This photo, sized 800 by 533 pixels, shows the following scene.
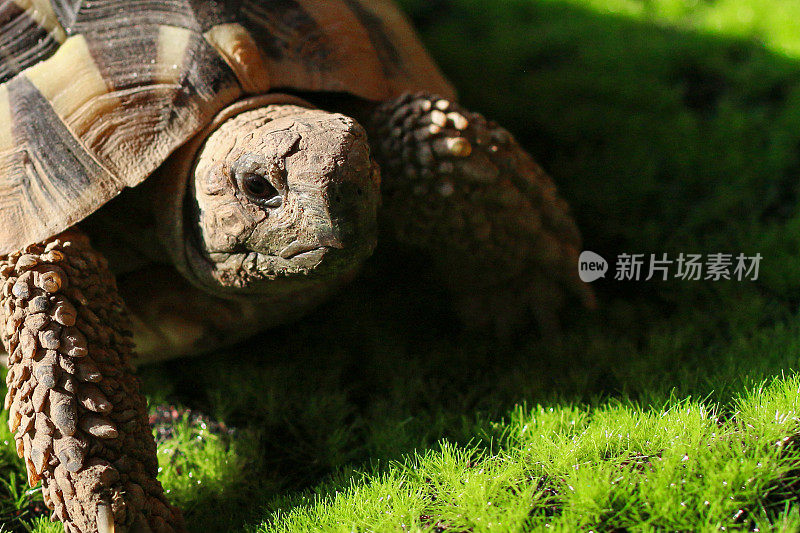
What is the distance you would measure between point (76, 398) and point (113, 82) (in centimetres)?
82

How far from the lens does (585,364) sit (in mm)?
2275

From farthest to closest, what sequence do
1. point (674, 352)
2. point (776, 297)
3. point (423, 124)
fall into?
point (776, 297), point (674, 352), point (423, 124)

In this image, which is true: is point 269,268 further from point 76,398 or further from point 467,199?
point 467,199

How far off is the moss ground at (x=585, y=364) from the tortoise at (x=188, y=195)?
0.26 meters

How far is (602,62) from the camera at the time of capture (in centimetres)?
357

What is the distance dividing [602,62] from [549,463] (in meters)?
2.50

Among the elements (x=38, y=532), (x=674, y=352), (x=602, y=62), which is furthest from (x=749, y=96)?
(x=38, y=532)

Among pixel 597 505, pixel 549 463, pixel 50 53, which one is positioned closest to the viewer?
pixel 597 505

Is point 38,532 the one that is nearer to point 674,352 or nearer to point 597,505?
point 597,505

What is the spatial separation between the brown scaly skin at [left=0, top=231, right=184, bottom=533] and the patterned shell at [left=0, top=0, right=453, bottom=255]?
0.14 m

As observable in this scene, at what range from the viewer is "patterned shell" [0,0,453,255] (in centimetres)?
183

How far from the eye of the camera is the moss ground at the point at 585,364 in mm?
1612

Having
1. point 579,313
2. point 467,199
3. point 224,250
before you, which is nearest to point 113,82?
point 224,250

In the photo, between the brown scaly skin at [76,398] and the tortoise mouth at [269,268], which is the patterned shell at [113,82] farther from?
→ the tortoise mouth at [269,268]
